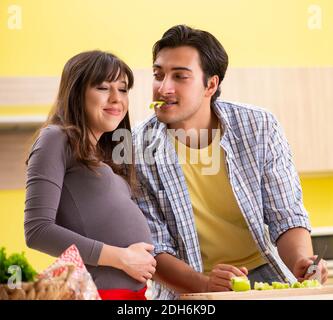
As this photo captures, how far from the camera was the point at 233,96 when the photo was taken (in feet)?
6.47

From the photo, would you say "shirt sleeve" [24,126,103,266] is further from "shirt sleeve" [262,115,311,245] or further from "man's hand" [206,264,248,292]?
"shirt sleeve" [262,115,311,245]

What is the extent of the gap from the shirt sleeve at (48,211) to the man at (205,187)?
0.37 meters

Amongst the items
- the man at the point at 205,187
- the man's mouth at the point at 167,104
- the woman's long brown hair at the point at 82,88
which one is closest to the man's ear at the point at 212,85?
the man at the point at 205,187

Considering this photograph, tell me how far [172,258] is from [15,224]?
343 mm

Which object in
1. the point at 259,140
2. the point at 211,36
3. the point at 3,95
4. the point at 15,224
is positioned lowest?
the point at 15,224

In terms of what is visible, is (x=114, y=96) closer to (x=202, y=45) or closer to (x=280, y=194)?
(x=202, y=45)

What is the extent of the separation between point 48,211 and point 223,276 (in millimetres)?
354

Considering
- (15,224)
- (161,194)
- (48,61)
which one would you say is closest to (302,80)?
(161,194)

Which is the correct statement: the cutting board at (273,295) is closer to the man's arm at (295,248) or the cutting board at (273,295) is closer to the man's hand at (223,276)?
the man's hand at (223,276)

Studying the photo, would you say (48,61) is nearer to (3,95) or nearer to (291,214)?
(3,95)

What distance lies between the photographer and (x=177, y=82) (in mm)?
1695

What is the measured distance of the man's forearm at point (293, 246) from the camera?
1668 millimetres
